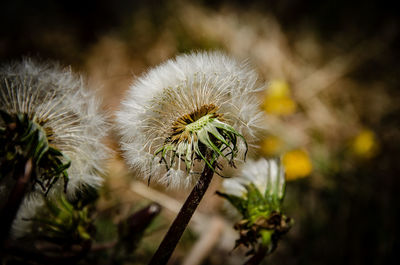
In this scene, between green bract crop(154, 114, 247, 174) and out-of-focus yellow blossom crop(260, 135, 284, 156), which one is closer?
green bract crop(154, 114, 247, 174)

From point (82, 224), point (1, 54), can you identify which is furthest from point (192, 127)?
point (1, 54)

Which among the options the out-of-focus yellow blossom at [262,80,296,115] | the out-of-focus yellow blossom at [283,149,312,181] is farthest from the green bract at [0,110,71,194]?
the out-of-focus yellow blossom at [262,80,296,115]

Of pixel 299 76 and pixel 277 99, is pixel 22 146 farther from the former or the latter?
pixel 299 76

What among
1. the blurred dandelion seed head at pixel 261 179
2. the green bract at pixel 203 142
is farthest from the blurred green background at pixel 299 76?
the green bract at pixel 203 142

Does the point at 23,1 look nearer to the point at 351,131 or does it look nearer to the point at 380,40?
the point at 351,131

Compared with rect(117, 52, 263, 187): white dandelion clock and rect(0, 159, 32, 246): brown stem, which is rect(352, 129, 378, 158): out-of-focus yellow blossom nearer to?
rect(117, 52, 263, 187): white dandelion clock

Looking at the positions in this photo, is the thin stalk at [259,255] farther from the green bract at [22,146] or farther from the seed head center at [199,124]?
the green bract at [22,146]

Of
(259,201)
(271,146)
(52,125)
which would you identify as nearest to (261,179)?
(259,201)
